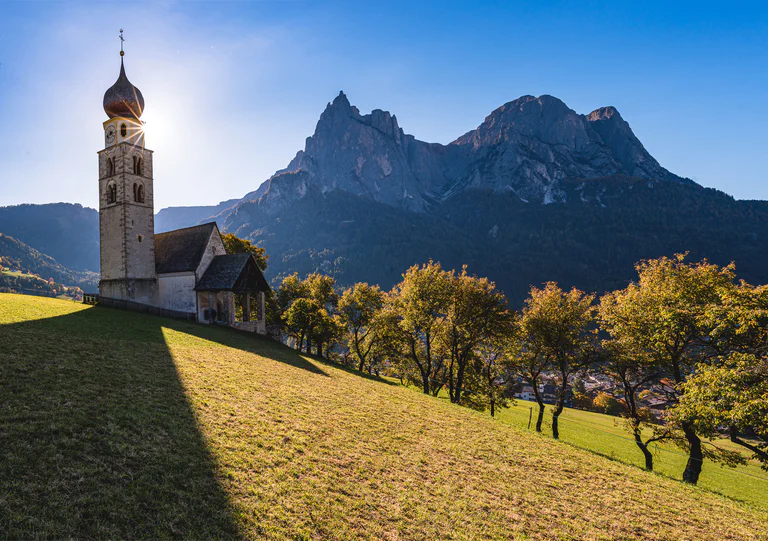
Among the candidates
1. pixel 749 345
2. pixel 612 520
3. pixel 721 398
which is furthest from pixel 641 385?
pixel 612 520

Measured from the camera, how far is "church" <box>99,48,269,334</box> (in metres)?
38.7

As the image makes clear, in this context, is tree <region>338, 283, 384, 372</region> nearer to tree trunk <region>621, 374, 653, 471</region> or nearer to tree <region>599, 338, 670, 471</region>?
tree <region>599, 338, 670, 471</region>

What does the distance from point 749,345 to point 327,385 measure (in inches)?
812

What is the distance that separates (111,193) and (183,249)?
31.6ft

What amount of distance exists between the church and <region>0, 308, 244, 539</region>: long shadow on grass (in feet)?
83.9

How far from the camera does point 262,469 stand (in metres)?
8.70

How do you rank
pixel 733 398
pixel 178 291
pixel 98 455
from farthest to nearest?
1. pixel 178 291
2. pixel 733 398
3. pixel 98 455

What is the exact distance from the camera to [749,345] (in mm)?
16281

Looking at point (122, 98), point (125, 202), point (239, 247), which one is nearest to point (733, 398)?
point (239, 247)

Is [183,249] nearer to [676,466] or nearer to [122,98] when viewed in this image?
[122,98]

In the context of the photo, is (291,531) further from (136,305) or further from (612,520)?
(136,305)

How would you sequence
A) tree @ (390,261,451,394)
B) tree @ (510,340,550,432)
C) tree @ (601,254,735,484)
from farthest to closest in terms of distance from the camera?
tree @ (390,261,451,394)
tree @ (510,340,550,432)
tree @ (601,254,735,484)

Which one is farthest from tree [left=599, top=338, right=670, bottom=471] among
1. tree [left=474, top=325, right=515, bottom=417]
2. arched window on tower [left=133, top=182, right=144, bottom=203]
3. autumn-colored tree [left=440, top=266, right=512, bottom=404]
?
arched window on tower [left=133, top=182, right=144, bottom=203]

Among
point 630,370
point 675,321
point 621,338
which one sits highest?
point 675,321
